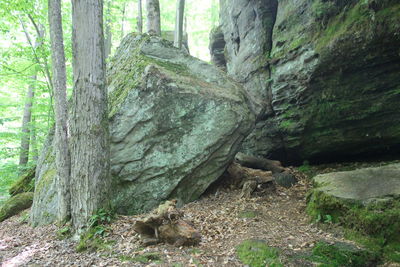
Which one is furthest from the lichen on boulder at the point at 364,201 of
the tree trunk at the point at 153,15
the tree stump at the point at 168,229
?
the tree trunk at the point at 153,15

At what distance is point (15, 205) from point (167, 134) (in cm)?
744

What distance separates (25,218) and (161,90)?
652 centimetres

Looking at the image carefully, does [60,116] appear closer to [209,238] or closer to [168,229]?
[168,229]

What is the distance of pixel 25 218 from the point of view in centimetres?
845

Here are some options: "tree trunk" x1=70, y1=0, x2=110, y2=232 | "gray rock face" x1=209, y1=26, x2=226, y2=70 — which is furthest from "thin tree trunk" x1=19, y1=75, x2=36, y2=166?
"tree trunk" x1=70, y1=0, x2=110, y2=232

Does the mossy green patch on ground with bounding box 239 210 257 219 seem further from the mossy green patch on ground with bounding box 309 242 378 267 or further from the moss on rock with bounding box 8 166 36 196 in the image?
the moss on rock with bounding box 8 166 36 196

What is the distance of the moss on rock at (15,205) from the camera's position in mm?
9359

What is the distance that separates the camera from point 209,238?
4.59 m

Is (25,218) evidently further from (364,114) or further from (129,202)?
(364,114)

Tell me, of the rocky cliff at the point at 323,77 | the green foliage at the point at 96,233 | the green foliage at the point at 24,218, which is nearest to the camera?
the green foliage at the point at 96,233

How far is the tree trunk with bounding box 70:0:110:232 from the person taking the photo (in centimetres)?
517

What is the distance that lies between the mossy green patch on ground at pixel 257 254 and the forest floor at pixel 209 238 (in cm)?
10

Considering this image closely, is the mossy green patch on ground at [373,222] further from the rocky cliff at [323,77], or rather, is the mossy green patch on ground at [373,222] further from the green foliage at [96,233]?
the green foliage at [96,233]

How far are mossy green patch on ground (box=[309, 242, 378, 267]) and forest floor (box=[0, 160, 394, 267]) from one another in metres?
0.21
